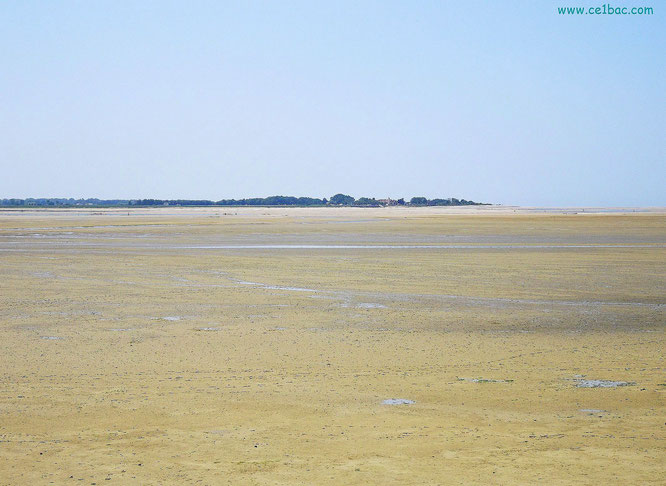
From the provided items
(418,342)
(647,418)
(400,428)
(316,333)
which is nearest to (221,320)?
(316,333)

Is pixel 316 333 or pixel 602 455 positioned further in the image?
pixel 316 333

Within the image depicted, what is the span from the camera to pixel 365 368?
31.5 feet

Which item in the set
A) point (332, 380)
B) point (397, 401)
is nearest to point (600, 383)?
point (397, 401)

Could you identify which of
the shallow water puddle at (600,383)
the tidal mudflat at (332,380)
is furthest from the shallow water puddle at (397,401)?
the shallow water puddle at (600,383)

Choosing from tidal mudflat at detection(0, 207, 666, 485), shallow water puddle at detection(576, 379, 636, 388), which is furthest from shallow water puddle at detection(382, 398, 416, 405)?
shallow water puddle at detection(576, 379, 636, 388)

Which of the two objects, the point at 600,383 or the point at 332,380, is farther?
the point at 332,380

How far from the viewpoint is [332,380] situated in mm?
8945

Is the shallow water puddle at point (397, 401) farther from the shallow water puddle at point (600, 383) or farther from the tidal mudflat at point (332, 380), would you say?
the shallow water puddle at point (600, 383)

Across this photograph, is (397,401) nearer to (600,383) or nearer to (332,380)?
(332,380)

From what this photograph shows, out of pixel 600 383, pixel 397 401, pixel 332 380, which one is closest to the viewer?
pixel 397 401

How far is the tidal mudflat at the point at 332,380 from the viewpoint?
6.10m

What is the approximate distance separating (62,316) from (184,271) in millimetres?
8228

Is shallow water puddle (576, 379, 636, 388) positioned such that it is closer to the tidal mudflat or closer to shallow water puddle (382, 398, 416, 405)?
the tidal mudflat

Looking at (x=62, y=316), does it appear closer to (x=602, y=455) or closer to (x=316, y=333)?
(x=316, y=333)
